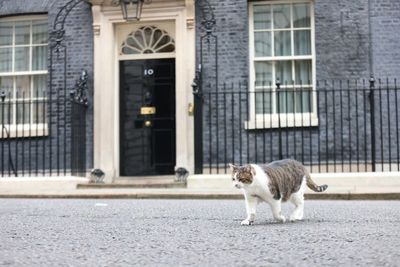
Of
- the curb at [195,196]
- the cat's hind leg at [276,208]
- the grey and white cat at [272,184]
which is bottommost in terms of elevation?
the curb at [195,196]

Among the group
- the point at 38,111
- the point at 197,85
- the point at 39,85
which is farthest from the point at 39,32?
the point at 197,85

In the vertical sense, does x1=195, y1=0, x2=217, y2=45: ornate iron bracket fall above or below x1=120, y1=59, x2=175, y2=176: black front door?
above

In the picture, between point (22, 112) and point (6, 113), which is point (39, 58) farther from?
point (6, 113)

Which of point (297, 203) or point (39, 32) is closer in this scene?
point (297, 203)

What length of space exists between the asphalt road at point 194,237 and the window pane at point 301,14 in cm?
571

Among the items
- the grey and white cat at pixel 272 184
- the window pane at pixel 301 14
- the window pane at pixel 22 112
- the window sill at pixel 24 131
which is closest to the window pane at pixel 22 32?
the window pane at pixel 22 112

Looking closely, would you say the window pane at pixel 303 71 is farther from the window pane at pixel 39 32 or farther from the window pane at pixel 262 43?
the window pane at pixel 39 32

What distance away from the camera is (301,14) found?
46.1 ft

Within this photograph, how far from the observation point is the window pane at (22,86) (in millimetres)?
15055

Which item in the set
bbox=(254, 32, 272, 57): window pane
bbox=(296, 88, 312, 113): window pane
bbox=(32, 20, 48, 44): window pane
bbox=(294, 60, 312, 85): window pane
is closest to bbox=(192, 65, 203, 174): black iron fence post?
bbox=(254, 32, 272, 57): window pane

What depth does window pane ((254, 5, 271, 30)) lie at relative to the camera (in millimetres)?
14117

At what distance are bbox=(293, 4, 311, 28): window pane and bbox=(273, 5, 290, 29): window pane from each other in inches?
5.7

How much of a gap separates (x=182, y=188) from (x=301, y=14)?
4.44 m

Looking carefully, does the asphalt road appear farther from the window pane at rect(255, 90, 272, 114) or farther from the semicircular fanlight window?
the semicircular fanlight window
